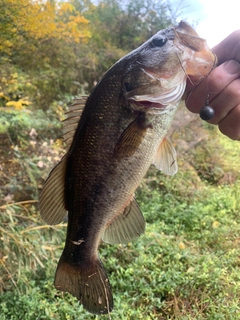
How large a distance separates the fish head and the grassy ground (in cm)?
210

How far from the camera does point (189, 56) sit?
1.19 meters

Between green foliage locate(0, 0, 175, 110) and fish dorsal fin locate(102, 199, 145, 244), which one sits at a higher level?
fish dorsal fin locate(102, 199, 145, 244)

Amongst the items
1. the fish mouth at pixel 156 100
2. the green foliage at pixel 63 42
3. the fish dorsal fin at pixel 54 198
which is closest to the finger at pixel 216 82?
the fish mouth at pixel 156 100

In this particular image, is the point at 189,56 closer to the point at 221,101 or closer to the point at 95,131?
the point at 221,101

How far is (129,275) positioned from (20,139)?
2247 millimetres

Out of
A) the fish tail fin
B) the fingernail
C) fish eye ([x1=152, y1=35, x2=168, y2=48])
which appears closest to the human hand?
the fingernail

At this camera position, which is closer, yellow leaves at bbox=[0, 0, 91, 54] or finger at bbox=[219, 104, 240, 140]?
finger at bbox=[219, 104, 240, 140]

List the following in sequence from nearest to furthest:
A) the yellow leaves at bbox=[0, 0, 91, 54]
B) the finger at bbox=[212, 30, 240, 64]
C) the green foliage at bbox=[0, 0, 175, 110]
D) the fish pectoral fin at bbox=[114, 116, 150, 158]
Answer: the fish pectoral fin at bbox=[114, 116, 150, 158], the finger at bbox=[212, 30, 240, 64], the yellow leaves at bbox=[0, 0, 91, 54], the green foliage at bbox=[0, 0, 175, 110]

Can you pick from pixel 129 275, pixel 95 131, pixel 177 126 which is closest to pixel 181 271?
pixel 129 275

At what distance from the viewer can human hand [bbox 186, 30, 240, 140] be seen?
1.26 m

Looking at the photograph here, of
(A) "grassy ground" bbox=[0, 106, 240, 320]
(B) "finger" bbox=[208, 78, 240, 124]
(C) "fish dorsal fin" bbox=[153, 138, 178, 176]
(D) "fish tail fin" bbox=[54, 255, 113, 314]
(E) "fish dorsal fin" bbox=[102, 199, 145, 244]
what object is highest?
(B) "finger" bbox=[208, 78, 240, 124]

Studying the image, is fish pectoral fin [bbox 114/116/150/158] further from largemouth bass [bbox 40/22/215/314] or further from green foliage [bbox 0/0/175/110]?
green foliage [bbox 0/0/175/110]

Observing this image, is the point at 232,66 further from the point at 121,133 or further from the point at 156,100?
the point at 121,133

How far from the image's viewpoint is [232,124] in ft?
4.30
